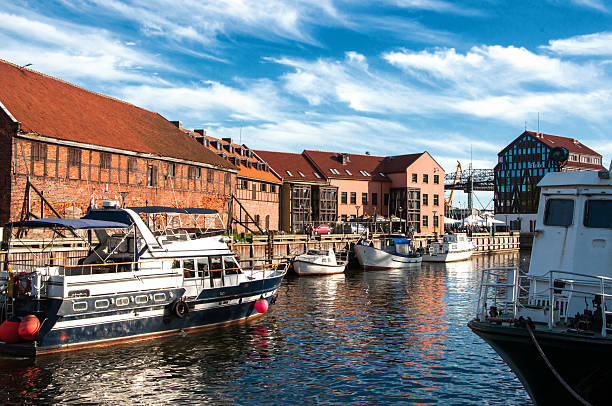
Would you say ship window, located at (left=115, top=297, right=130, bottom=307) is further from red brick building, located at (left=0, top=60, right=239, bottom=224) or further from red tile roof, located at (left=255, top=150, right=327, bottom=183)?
red tile roof, located at (left=255, top=150, right=327, bottom=183)

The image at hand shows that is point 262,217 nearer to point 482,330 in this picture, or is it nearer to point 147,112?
point 147,112

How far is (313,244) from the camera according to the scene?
53.6 m

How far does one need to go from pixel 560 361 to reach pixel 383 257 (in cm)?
4213

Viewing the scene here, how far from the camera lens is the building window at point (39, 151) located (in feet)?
115

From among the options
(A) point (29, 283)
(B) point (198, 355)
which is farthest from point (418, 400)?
(A) point (29, 283)

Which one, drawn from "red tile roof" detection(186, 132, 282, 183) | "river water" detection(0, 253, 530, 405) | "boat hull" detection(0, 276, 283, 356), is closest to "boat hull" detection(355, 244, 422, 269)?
"red tile roof" detection(186, 132, 282, 183)

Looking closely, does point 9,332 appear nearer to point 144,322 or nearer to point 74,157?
point 144,322

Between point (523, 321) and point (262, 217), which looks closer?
A: point (523, 321)

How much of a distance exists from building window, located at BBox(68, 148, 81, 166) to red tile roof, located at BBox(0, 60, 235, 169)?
0.77m

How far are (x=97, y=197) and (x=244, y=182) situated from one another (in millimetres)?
22462

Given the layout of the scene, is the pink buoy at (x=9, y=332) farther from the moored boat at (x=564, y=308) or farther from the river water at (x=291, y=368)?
the moored boat at (x=564, y=308)

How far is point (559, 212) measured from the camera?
1477cm

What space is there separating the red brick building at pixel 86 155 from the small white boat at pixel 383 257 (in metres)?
13.6

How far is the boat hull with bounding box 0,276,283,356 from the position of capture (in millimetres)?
18594
